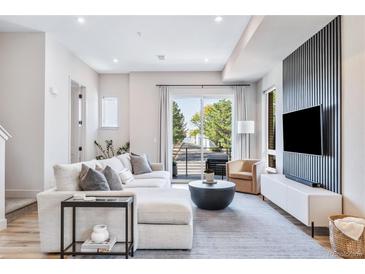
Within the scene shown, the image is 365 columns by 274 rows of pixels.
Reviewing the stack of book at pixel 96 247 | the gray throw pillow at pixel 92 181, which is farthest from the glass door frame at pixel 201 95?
the stack of book at pixel 96 247

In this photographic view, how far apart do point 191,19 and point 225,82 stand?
3.20 m

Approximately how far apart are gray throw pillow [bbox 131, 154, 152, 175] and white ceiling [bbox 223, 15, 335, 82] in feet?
8.77

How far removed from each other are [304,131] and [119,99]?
5.05 metres

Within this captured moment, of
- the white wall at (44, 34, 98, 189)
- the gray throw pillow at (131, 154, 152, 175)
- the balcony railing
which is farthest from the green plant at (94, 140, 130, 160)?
the gray throw pillow at (131, 154, 152, 175)

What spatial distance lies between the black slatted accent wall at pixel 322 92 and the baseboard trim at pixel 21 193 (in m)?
4.25

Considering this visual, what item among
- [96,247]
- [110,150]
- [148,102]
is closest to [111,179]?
[96,247]

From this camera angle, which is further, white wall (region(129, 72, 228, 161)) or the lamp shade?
white wall (region(129, 72, 228, 161))

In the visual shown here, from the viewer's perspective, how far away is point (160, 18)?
13.0 ft

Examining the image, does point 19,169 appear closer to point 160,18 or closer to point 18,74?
point 18,74

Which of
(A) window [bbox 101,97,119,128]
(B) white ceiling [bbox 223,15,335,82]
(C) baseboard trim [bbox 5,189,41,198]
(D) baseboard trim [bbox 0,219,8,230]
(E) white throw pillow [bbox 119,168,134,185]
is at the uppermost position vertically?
(B) white ceiling [bbox 223,15,335,82]

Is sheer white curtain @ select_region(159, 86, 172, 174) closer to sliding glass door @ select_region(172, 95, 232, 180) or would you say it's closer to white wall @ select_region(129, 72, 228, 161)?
white wall @ select_region(129, 72, 228, 161)

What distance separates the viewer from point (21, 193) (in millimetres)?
4512

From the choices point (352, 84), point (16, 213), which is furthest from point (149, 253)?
point (352, 84)

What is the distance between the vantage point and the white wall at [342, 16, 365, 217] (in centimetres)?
281
